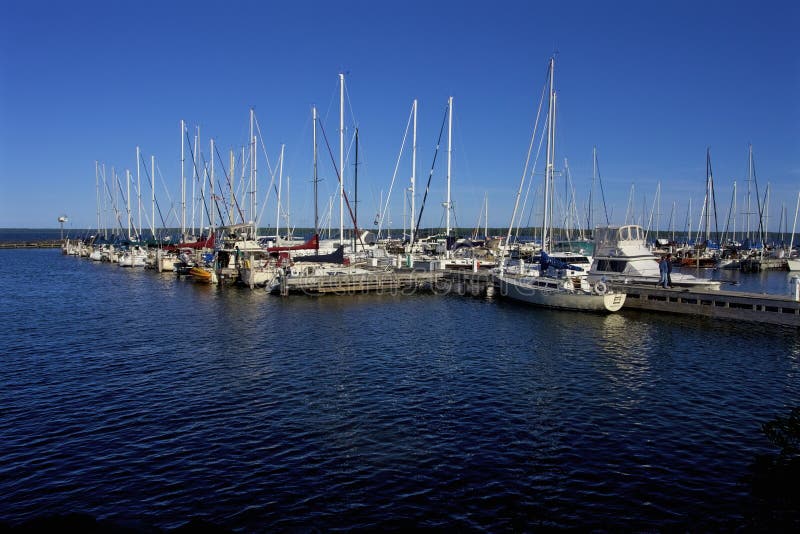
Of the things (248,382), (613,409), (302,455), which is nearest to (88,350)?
(248,382)

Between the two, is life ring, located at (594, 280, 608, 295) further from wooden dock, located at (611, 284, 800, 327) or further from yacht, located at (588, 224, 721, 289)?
yacht, located at (588, 224, 721, 289)

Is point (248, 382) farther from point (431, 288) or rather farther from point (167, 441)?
point (431, 288)

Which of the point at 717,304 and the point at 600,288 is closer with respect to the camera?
the point at 717,304

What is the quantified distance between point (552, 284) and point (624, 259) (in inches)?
294

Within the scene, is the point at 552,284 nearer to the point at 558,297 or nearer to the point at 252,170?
the point at 558,297

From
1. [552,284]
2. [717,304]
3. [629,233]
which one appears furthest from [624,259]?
[717,304]

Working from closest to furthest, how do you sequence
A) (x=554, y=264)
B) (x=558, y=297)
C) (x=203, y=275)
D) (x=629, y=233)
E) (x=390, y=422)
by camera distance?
(x=390, y=422) < (x=558, y=297) < (x=554, y=264) < (x=629, y=233) < (x=203, y=275)

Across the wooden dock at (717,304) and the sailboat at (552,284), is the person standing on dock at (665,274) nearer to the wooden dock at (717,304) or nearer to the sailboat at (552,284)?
the wooden dock at (717,304)

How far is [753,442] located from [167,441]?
55.0 ft

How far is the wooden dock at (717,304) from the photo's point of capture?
109 feet

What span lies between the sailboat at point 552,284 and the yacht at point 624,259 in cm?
200

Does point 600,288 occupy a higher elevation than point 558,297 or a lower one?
higher

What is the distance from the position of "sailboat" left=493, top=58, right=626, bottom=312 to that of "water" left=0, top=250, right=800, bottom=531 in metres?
5.06

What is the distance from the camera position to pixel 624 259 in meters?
44.8
